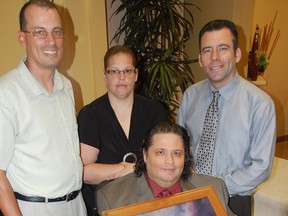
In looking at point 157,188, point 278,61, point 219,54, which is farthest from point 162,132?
point 278,61

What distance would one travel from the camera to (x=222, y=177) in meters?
1.46

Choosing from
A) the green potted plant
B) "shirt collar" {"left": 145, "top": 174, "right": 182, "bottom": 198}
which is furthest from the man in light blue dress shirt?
the green potted plant

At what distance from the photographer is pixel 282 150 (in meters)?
4.85

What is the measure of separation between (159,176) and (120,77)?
56 centimetres

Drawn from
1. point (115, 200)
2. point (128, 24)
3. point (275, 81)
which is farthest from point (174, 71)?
point (275, 81)

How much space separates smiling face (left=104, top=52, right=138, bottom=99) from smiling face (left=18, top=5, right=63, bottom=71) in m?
0.32

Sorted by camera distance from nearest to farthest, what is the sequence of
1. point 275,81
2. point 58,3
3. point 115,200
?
point 115,200
point 58,3
point 275,81

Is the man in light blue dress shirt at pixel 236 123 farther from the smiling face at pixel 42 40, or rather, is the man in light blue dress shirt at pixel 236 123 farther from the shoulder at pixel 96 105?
the smiling face at pixel 42 40

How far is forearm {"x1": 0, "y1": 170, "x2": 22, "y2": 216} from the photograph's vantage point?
Answer: 1.13 meters

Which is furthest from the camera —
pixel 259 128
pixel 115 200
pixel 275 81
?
pixel 275 81

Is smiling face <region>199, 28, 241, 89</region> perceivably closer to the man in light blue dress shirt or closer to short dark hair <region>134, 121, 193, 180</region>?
the man in light blue dress shirt

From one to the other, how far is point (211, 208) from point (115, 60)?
2.85ft

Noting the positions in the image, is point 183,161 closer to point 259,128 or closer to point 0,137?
point 259,128

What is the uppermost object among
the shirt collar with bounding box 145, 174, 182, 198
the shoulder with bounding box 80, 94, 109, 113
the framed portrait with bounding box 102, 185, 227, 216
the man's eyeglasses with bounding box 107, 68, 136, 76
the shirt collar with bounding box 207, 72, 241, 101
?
the man's eyeglasses with bounding box 107, 68, 136, 76
